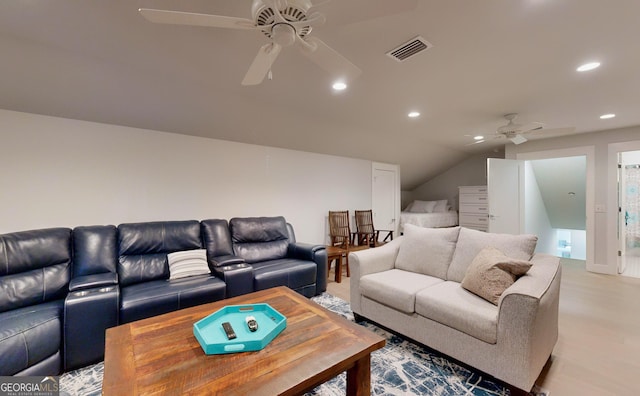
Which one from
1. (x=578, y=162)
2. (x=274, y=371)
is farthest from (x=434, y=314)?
(x=578, y=162)

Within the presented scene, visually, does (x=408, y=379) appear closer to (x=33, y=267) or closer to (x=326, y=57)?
(x=326, y=57)

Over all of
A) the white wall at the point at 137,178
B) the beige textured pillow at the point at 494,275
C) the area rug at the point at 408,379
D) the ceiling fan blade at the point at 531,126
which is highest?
the ceiling fan blade at the point at 531,126

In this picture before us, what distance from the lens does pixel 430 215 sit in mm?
6500

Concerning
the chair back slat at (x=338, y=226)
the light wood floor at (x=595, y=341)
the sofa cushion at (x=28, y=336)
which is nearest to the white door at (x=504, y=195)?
the light wood floor at (x=595, y=341)

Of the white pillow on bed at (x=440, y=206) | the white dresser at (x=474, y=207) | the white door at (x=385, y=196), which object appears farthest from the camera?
the white pillow on bed at (x=440, y=206)

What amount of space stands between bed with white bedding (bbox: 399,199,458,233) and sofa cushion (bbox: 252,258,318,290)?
12.6 feet

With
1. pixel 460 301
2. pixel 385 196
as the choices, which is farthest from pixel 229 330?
pixel 385 196

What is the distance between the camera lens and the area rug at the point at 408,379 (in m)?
1.66

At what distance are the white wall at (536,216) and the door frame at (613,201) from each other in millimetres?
964

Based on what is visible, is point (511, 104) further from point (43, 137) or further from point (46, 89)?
point (43, 137)

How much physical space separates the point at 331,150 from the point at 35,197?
4.01m

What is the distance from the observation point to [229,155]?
388 cm

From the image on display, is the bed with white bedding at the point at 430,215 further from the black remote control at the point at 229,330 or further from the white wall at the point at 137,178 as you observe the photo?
the black remote control at the point at 229,330

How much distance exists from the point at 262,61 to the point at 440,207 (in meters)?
6.79
